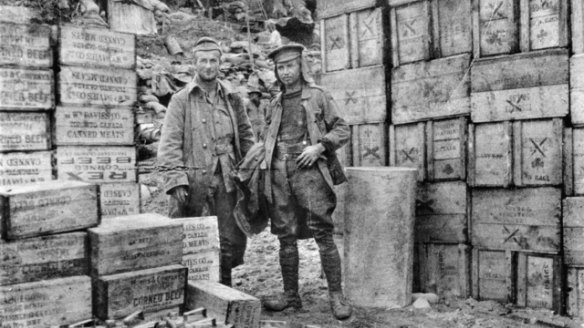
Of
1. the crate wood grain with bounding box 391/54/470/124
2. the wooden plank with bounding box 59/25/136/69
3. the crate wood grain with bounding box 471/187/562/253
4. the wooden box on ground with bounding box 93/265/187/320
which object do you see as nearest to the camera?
the wooden box on ground with bounding box 93/265/187/320

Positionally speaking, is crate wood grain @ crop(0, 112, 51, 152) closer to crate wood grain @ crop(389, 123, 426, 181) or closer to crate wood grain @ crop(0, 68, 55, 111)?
crate wood grain @ crop(0, 68, 55, 111)

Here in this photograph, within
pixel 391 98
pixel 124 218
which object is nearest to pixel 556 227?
pixel 391 98

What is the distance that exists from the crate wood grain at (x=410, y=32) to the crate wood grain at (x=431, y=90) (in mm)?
113

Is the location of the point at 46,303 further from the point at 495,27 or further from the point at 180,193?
the point at 495,27

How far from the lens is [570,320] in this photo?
5414mm

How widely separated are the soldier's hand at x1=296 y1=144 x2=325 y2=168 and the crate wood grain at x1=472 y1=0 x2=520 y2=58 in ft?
6.29

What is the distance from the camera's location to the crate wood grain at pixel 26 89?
4.74m

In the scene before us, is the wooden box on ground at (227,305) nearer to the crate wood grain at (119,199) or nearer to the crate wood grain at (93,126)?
the crate wood grain at (119,199)

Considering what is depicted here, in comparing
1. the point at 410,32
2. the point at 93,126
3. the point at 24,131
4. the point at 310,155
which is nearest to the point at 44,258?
the point at 24,131

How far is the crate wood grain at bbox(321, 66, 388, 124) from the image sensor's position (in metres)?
6.67

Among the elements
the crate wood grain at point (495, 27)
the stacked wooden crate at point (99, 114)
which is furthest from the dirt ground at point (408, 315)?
the crate wood grain at point (495, 27)

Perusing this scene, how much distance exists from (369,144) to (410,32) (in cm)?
132

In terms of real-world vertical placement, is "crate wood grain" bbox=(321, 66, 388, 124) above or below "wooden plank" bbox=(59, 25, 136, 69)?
below

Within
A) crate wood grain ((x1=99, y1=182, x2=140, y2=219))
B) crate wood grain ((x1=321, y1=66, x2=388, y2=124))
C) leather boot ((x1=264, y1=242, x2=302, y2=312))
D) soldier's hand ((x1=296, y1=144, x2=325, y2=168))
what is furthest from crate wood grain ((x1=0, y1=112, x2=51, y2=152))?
crate wood grain ((x1=321, y1=66, x2=388, y2=124))
